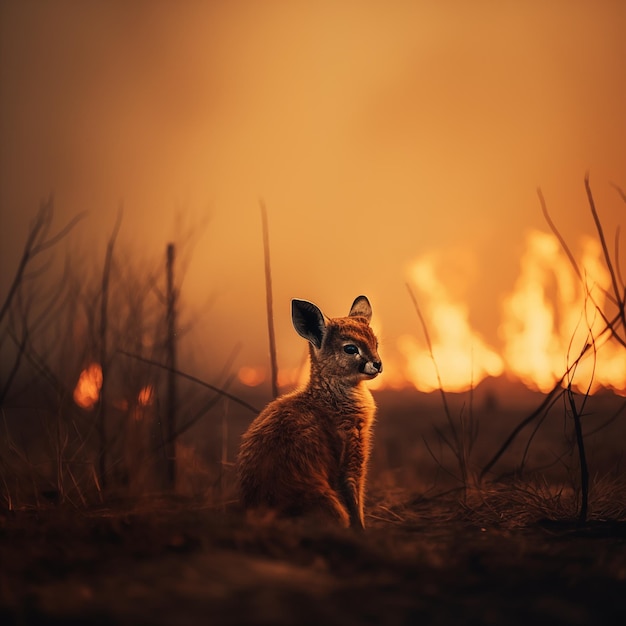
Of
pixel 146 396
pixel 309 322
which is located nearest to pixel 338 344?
pixel 309 322

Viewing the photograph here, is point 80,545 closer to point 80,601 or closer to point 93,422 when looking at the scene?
point 80,601

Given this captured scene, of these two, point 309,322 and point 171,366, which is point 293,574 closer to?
point 309,322

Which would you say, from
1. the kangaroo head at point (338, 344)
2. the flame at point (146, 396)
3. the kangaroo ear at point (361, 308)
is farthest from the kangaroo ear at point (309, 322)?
the flame at point (146, 396)

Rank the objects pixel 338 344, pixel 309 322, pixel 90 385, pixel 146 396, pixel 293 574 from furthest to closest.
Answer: pixel 90 385, pixel 146 396, pixel 309 322, pixel 338 344, pixel 293 574

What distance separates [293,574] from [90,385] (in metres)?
4.29

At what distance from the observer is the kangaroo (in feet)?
14.7

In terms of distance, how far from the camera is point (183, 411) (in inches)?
287

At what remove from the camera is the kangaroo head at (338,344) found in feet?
17.1

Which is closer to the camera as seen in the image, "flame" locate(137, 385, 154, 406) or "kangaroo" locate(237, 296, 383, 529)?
"kangaroo" locate(237, 296, 383, 529)

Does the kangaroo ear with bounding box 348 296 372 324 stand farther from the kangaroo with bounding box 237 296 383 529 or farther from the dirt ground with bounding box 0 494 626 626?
the dirt ground with bounding box 0 494 626 626

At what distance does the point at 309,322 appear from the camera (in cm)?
540

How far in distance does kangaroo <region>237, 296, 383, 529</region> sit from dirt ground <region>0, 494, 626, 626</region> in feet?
1.74

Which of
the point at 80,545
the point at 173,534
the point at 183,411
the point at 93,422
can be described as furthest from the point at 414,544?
the point at 183,411

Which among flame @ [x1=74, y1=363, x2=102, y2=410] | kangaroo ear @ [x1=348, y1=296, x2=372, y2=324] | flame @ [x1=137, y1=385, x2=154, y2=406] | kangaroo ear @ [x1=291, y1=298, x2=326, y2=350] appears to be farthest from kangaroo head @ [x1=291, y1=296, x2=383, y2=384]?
flame @ [x1=74, y1=363, x2=102, y2=410]
